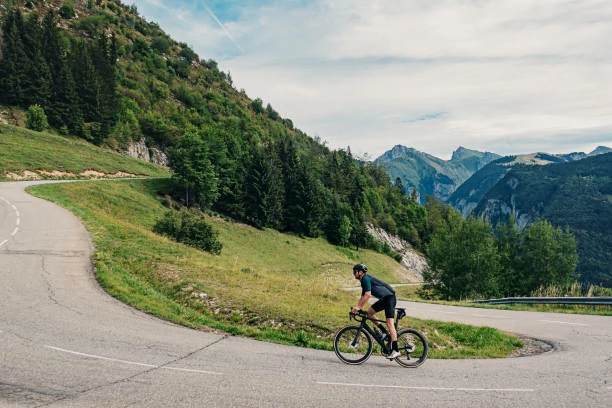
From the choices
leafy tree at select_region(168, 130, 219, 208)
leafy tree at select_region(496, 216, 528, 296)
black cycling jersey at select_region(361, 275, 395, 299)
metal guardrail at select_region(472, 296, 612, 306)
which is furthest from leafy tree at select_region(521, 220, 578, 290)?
black cycling jersey at select_region(361, 275, 395, 299)

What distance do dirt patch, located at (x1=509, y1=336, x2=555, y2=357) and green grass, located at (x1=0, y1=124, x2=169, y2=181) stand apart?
49.2 m

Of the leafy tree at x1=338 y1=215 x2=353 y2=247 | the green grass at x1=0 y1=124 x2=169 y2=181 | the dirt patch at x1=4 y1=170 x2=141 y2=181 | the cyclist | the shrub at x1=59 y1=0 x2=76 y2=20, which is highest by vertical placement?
the shrub at x1=59 y1=0 x2=76 y2=20

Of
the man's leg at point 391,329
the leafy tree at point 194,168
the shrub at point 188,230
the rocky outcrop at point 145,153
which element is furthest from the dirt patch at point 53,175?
the man's leg at point 391,329

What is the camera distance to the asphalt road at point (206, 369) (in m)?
6.76

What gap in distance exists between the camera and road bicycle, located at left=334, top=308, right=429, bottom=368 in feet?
31.2

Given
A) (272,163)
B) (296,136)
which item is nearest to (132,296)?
(272,163)

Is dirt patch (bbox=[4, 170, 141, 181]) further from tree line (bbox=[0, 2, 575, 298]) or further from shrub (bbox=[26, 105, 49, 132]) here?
shrub (bbox=[26, 105, 49, 132])

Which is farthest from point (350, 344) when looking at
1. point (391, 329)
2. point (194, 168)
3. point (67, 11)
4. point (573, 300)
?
point (67, 11)

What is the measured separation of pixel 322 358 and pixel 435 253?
41849mm

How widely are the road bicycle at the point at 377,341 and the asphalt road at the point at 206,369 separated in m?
0.31

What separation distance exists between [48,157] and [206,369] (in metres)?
53.2

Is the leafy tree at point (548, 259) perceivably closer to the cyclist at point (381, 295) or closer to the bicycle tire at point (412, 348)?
the bicycle tire at point (412, 348)

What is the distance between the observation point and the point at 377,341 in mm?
9617

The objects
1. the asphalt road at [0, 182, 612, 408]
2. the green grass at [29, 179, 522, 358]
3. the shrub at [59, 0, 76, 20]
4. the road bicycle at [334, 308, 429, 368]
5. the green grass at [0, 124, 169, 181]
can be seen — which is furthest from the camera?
the shrub at [59, 0, 76, 20]
